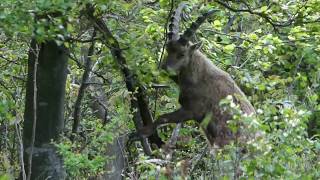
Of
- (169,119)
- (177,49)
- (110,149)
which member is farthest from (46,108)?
(110,149)

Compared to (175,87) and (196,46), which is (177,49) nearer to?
(196,46)

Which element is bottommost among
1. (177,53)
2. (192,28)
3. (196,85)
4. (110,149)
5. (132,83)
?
(110,149)

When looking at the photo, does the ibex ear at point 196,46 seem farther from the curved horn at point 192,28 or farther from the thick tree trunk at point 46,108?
the thick tree trunk at point 46,108

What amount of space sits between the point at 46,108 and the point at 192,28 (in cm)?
219

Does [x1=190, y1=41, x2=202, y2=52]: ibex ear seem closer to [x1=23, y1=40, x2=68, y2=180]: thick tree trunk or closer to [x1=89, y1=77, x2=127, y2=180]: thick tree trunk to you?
[x1=23, y1=40, x2=68, y2=180]: thick tree trunk

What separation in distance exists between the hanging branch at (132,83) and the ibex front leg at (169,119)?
0.27 feet

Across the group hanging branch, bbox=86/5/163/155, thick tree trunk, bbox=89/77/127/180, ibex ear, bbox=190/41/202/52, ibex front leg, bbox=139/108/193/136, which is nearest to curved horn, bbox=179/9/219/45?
ibex ear, bbox=190/41/202/52

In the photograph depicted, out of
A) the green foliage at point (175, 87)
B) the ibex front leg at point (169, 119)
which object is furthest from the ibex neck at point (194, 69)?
the ibex front leg at point (169, 119)

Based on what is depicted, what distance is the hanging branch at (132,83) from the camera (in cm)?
624

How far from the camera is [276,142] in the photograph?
419 cm

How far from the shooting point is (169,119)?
7852 millimetres

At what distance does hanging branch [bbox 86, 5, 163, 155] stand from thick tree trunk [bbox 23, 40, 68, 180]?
541 mm

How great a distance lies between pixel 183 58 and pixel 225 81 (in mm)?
680

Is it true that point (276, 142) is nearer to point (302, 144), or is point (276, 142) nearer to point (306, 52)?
point (302, 144)
